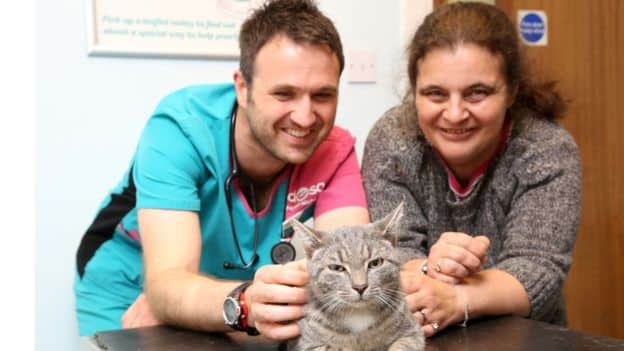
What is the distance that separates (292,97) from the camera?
4.43ft

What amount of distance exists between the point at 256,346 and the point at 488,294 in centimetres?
43

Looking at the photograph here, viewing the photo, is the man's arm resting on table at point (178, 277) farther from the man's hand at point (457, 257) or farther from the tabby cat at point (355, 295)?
the man's hand at point (457, 257)

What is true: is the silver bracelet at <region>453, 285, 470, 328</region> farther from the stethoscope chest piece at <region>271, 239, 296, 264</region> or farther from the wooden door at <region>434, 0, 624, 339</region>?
the wooden door at <region>434, 0, 624, 339</region>

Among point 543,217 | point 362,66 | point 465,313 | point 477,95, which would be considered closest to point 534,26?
point 362,66

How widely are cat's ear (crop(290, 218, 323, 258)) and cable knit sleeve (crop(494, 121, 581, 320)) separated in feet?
1.65

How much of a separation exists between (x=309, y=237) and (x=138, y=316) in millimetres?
628

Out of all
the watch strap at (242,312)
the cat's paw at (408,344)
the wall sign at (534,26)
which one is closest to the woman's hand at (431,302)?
the cat's paw at (408,344)

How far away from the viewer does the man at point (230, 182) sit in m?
1.27

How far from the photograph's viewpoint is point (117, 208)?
1.59m

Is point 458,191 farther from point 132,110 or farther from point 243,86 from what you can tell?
point 132,110

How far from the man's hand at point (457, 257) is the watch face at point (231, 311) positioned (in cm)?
37

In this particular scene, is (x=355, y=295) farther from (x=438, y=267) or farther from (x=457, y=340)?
(x=438, y=267)

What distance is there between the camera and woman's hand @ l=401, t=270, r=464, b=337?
111 centimetres

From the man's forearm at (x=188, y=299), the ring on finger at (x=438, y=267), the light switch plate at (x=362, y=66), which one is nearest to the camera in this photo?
the man's forearm at (x=188, y=299)
